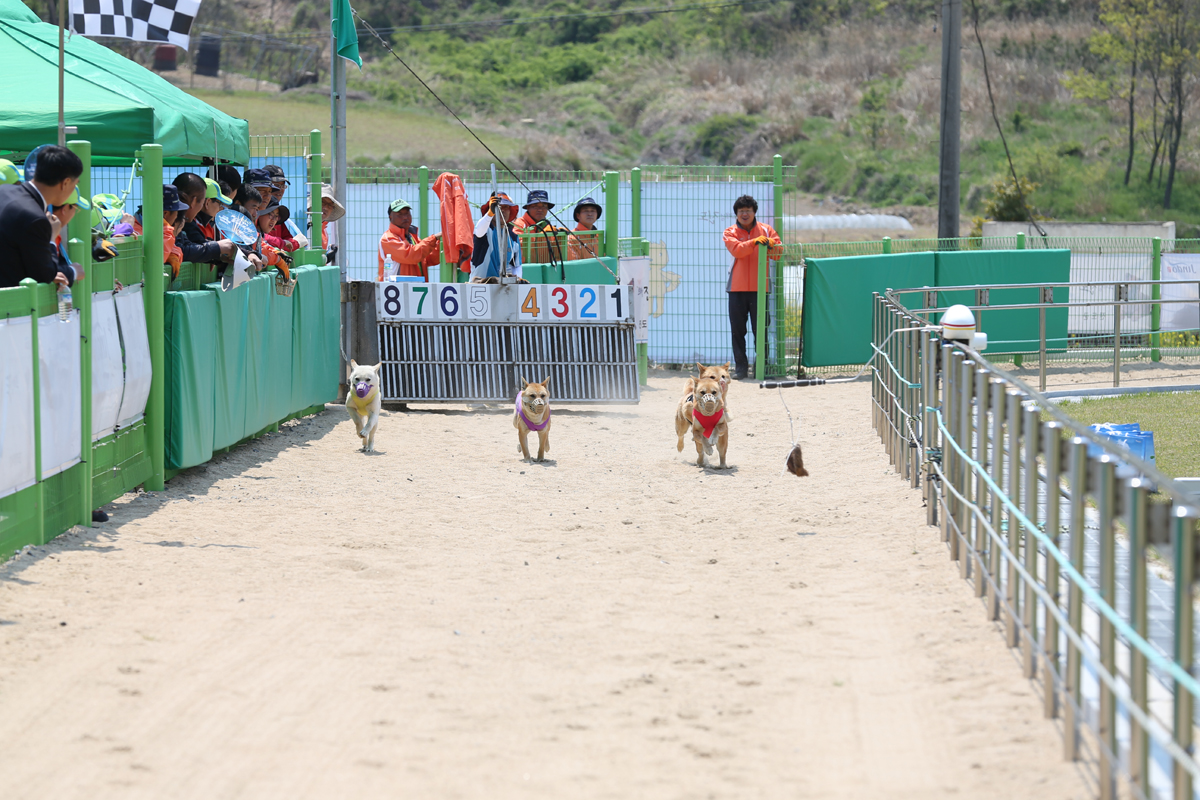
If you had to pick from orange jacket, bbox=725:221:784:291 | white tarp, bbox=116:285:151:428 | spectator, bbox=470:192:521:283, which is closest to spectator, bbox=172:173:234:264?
white tarp, bbox=116:285:151:428

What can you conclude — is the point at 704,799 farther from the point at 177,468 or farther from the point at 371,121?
the point at 371,121

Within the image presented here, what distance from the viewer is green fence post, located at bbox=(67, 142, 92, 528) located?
737cm

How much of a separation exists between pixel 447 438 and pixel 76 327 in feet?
15.3

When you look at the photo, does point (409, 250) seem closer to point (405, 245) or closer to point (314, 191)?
point (405, 245)

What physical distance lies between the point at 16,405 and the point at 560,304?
24.6 feet

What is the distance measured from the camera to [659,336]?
56.6 feet

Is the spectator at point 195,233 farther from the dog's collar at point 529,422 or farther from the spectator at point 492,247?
the spectator at point 492,247

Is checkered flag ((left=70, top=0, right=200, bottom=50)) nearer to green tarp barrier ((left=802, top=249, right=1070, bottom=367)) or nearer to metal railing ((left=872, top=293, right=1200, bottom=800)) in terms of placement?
metal railing ((left=872, top=293, right=1200, bottom=800))

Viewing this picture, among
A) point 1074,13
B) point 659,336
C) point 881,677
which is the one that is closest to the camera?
point 881,677

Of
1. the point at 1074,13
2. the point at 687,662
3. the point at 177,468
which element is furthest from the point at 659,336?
the point at 1074,13

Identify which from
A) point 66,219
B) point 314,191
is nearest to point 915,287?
point 314,191

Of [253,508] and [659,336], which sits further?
[659,336]

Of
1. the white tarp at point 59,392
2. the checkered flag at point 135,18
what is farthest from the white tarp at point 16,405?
the checkered flag at point 135,18

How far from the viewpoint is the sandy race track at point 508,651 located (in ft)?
13.7
